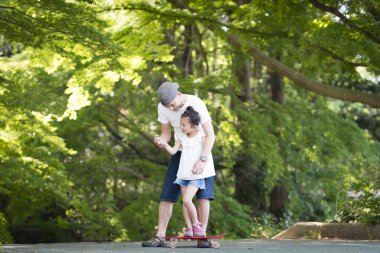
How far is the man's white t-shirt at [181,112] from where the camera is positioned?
8445 millimetres

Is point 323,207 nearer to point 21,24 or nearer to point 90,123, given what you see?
point 90,123

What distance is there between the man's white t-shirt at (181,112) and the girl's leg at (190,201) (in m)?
0.62

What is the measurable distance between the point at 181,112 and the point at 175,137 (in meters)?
0.34

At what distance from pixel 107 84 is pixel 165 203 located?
827 centimetres

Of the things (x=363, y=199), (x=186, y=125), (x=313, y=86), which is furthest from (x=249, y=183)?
(x=186, y=125)

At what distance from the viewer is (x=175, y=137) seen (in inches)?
343

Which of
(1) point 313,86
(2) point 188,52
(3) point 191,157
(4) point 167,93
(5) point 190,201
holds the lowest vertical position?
(5) point 190,201

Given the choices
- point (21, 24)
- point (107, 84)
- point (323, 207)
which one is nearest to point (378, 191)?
point (21, 24)

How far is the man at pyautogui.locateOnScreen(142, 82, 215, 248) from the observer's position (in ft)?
27.3

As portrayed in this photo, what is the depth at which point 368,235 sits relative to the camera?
11.4 m

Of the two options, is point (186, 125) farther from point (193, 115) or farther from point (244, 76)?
point (244, 76)

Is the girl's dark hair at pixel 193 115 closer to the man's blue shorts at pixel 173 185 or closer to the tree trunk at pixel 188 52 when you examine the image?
the man's blue shorts at pixel 173 185

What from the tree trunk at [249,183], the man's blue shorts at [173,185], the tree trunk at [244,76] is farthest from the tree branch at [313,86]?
the tree trunk at [249,183]

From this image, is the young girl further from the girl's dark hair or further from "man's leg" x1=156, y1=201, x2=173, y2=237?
"man's leg" x1=156, y1=201, x2=173, y2=237
